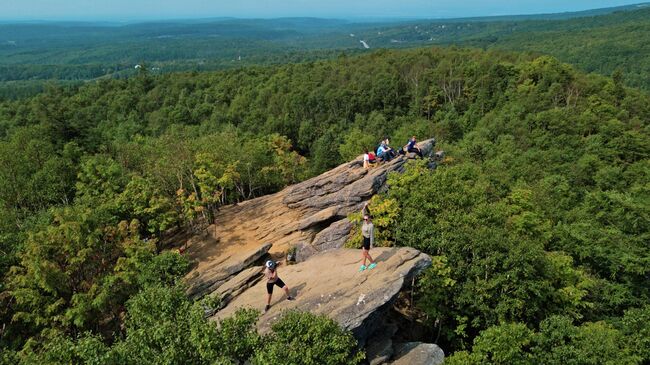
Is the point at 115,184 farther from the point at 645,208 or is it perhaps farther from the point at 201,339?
the point at 645,208

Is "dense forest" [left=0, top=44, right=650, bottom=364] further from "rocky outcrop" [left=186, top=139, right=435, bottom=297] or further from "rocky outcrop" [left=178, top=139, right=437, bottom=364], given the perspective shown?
"rocky outcrop" [left=186, top=139, right=435, bottom=297]

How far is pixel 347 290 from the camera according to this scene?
16531 mm

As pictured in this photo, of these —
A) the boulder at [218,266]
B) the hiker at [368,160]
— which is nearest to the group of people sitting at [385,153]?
the hiker at [368,160]

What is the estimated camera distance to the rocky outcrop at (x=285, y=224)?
24.4 m

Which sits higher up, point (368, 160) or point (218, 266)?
point (368, 160)

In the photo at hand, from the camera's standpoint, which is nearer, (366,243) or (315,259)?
(366,243)

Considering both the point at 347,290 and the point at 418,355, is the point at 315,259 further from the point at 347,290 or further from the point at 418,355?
the point at 418,355

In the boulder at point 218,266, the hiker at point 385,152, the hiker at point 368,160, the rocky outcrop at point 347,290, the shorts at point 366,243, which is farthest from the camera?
the hiker at point 368,160

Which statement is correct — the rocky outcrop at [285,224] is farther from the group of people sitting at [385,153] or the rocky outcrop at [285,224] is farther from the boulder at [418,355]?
the boulder at [418,355]

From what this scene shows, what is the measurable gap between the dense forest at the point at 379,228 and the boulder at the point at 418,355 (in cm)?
114

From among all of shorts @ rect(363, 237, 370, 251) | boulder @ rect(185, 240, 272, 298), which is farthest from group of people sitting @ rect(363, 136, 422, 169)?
shorts @ rect(363, 237, 370, 251)

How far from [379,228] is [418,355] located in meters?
7.45

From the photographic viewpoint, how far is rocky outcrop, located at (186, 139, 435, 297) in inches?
961

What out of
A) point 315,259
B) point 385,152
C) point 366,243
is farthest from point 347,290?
point 385,152
